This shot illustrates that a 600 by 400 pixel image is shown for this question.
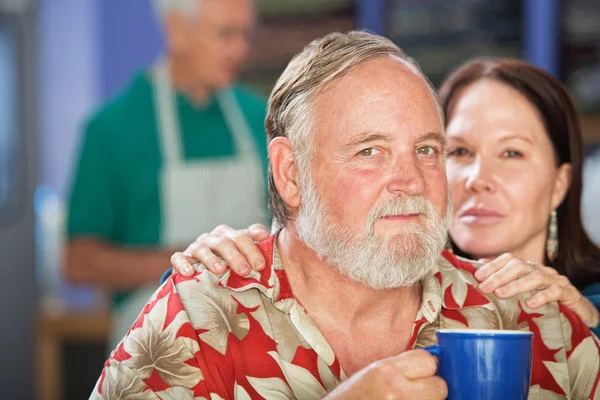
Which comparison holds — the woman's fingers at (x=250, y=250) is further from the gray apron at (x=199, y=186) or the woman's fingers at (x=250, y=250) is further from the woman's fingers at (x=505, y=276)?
the gray apron at (x=199, y=186)

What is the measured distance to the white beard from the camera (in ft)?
4.62

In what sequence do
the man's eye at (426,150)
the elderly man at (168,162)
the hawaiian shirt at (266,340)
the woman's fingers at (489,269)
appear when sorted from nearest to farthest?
the hawaiian shirt at (266,340) < the man's eye at (426,150) < the woman's fingers at (489,269) < the elderly man at (168,162)

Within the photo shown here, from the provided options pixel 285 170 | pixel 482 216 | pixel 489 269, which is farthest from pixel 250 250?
pixel 482 216

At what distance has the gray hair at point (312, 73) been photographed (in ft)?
4.88

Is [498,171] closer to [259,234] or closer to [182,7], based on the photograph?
[259,234]

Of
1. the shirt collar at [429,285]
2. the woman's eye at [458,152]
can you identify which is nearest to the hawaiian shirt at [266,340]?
the shirt collar at [429,285]

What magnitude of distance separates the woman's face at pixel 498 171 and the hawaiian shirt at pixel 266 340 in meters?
0.37

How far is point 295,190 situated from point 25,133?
388 centimetres

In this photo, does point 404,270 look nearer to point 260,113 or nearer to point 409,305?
point 409,305

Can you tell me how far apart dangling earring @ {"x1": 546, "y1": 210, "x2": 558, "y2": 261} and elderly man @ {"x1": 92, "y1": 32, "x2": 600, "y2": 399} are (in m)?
0.48

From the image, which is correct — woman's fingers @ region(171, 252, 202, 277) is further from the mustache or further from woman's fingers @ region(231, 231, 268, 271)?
the mustache

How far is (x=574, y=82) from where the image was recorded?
12.4ft

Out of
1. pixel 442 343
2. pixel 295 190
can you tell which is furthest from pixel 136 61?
pixel 442 343

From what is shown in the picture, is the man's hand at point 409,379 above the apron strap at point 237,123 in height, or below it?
below
